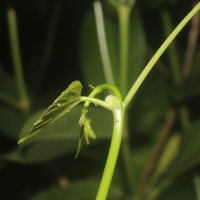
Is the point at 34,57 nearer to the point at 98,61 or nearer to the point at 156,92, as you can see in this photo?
the point at 98,61

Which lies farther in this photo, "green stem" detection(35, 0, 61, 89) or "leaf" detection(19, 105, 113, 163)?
"green stem" detection(35, 0, 61, 89)

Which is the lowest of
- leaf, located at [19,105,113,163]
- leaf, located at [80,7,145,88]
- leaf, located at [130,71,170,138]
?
leaf, located at [130,71,170,138]

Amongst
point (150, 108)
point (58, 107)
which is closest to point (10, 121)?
point (150, 108)

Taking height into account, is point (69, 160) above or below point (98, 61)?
below

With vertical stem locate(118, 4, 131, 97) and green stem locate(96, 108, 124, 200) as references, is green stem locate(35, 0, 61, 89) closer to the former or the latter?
vertical stem locate(118, 4, 131, 97)

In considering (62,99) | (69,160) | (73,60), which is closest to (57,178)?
(69,160)

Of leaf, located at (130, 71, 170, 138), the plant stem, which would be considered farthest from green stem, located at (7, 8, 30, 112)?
leaf, located at (130, 71, 170, 138)

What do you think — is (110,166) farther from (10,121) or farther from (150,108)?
(150,108)
